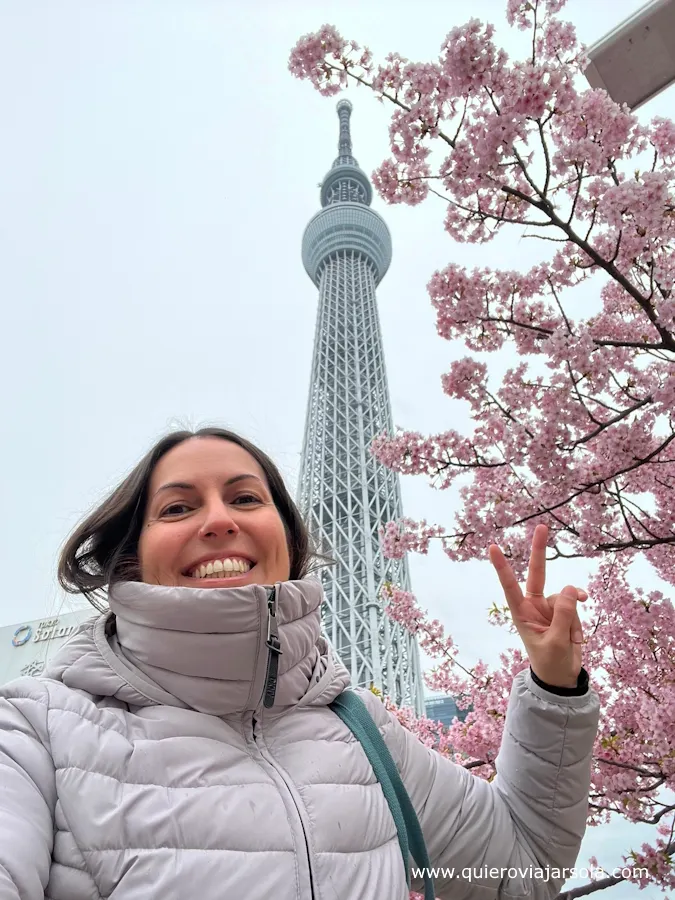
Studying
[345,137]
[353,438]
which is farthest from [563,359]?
[345,137]

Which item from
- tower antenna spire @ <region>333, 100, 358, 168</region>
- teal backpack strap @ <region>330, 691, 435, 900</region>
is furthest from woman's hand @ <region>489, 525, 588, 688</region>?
tower antenna spire @ <region>333, 100, 358, 168</region>

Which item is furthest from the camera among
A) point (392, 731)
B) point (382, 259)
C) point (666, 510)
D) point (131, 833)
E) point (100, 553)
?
point (382, 259)

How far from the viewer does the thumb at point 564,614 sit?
48.3 inches

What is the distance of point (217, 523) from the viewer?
49.5 inches

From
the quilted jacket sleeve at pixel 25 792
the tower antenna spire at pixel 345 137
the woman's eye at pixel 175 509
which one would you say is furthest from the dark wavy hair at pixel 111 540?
the tower antenna spire at pixel 345 137

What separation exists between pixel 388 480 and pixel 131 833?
28.9m

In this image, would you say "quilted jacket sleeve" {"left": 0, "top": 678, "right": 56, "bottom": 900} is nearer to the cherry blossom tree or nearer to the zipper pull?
the zipper pull

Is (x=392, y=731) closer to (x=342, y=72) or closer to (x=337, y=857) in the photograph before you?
(x=337, y=857)

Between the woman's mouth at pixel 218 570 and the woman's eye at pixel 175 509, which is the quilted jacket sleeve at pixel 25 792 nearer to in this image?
the woman's mouth at pixel 218 570

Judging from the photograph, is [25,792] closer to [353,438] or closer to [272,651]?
[272,651]

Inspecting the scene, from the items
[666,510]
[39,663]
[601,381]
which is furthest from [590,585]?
[39,663]

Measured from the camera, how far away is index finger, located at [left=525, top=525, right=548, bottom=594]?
1.36 metres

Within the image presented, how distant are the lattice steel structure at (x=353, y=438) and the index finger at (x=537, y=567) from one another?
16313 millimetres

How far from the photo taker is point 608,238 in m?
3.02
